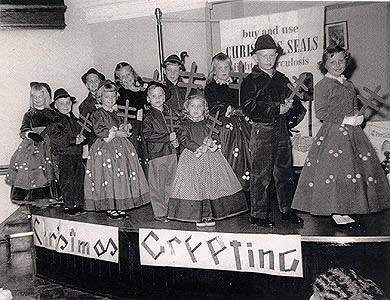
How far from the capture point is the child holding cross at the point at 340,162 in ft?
8.40

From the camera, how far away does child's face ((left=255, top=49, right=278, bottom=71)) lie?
2643 millimetres

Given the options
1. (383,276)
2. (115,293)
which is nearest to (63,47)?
(115,293)

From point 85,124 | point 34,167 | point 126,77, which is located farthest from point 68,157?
point 126,77

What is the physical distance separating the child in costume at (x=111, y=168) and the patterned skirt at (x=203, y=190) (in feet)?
1.29

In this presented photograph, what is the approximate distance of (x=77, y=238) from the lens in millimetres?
3086

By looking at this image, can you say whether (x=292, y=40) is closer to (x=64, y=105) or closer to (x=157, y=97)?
(x=157, y=97)

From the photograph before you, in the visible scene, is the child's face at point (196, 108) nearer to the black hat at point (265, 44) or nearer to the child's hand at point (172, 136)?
the child's hand at point (172, 136)

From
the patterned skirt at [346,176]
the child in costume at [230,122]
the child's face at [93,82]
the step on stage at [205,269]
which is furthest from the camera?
the child's face at [93,82]

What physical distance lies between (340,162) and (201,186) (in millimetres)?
756

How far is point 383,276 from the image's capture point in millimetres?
2404

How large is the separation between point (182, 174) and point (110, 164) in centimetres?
52

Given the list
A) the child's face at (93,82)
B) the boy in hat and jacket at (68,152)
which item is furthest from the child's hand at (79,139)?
the child's face at (93,82)

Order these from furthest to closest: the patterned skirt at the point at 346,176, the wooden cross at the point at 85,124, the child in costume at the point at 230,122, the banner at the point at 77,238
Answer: the wooden cross at the point at 85,124 < the child in costume at the point at 230,122 < the banner at the point at 77,238 < the patterned skirt at the point at 346,176

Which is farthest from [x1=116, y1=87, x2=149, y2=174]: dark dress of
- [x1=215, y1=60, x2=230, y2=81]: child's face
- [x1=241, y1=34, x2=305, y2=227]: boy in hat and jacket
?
[x1=241, y1=34, x2=305, y2=227]: boy in hat and jacket
